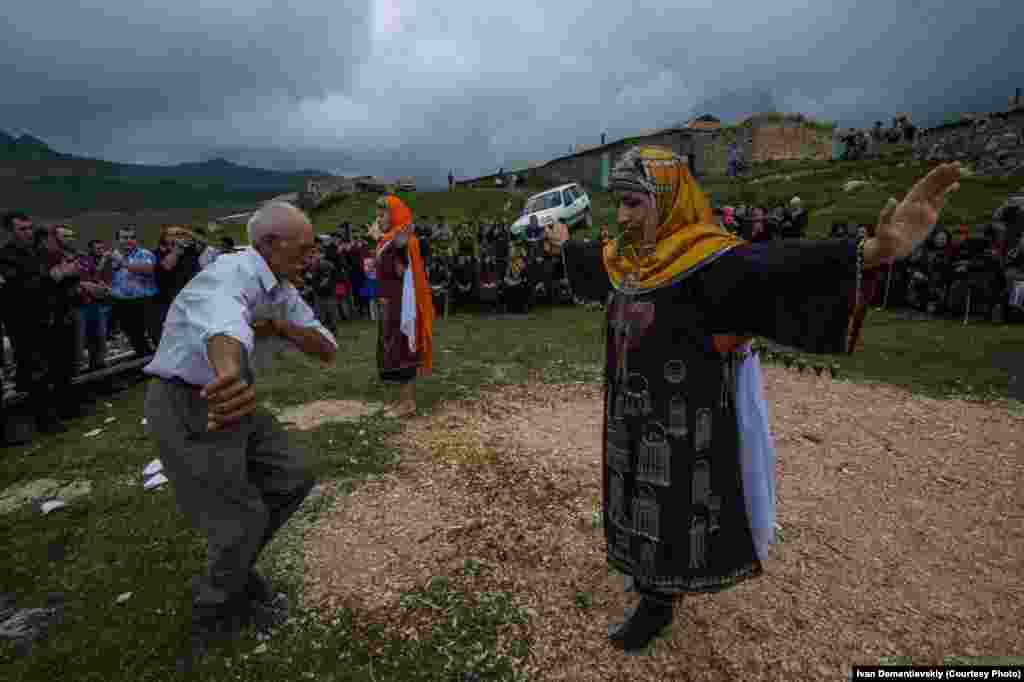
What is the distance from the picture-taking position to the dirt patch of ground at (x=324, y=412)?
5410 millimetres

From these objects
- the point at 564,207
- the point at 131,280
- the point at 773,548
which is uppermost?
the point at 564,207

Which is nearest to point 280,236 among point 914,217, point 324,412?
point 914,217

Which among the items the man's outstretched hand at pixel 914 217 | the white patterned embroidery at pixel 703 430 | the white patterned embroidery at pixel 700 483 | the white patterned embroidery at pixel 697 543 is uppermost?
the man's outstretched hand at pixel 914 217

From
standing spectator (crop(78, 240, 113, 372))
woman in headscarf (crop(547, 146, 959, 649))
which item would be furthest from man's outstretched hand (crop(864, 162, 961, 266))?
standing spectator (crop(78, 240, 113, 372))

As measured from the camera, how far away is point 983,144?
22.4 meters

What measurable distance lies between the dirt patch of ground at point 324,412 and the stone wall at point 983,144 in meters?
26.3

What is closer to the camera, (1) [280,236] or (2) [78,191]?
(1) [280,236]

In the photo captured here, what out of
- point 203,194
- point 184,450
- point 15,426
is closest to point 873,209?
point 184,450

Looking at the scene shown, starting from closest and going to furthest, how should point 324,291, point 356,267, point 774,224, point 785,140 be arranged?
point 324,291, point 356,267, point 774,224, point 785,140

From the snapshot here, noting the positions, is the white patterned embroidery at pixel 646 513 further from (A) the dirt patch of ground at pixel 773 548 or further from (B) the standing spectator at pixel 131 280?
(B) the standing spectator at pixel 131 280

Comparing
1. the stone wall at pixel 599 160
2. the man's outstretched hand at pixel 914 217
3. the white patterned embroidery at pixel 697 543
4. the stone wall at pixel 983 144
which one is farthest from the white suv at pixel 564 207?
the man's outstretched hand at pixel 914 217

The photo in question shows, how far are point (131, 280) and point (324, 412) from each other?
14.2 ft

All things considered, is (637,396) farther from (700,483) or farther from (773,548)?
(773,548)

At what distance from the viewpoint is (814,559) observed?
3182 mm
